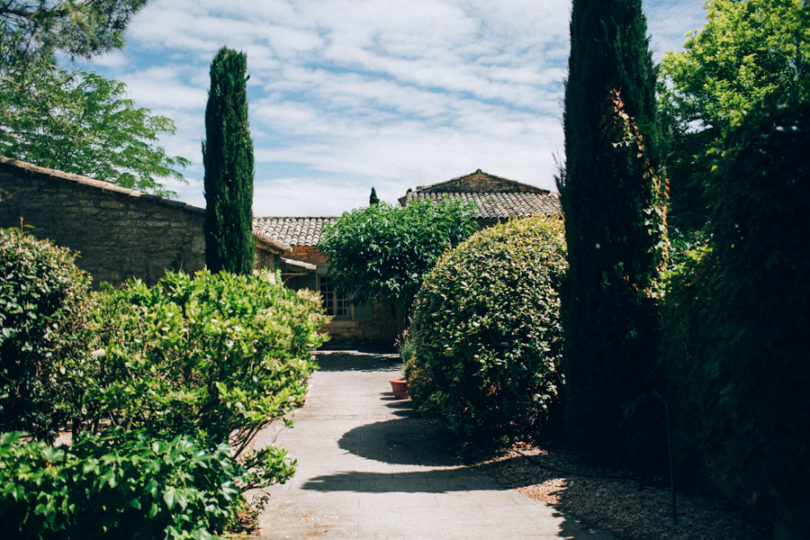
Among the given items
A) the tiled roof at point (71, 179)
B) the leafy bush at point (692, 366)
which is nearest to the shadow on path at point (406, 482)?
the leafy bush at point (692, 366)

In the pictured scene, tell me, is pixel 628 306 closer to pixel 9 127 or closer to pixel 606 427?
pixel 606 427

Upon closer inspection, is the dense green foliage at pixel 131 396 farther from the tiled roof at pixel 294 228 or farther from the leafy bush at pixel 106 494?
the tiled roof at pixel 294 228

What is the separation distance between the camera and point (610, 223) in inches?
245

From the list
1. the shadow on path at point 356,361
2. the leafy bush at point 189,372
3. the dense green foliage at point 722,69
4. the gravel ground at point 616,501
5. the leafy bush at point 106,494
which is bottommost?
the shadow on path at point 356,361

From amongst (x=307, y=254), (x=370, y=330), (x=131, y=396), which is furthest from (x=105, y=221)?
(x=370, y=330)

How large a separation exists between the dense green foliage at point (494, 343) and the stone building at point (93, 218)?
798 centimetres

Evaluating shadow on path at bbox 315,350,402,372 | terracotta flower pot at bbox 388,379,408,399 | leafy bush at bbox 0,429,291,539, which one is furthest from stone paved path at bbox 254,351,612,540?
shadow on path at bbox 315,350,402,372

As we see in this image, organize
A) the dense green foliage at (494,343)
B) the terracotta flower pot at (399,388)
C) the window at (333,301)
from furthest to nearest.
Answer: the window at (333,301), the terracotta flower pot at (399,388), the dense green foliage at (494,343)

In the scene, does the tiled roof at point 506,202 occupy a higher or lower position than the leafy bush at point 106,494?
higher

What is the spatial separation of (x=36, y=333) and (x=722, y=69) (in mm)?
22661

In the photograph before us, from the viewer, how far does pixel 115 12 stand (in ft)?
38.0

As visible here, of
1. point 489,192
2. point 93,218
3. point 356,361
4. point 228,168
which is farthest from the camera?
point 489,192

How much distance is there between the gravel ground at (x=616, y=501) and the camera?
13.8ft

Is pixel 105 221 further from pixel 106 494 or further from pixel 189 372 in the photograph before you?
pixel 106 494
